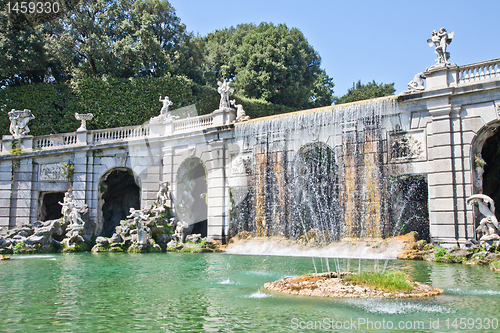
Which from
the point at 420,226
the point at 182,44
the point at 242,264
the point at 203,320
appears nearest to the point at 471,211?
the point at 420,226

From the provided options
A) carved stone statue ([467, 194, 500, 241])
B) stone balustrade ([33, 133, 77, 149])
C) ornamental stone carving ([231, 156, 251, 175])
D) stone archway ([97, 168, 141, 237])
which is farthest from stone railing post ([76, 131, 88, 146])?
carved stone statue ([467, 194, 500, 241])

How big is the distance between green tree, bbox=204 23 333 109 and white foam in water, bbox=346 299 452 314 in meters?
32.7

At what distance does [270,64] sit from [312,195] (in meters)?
20.9

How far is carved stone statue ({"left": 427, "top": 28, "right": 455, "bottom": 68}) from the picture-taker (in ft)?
58.0

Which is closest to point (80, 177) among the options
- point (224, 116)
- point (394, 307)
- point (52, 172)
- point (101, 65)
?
point (52, 172)

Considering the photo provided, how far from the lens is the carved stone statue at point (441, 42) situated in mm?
17688

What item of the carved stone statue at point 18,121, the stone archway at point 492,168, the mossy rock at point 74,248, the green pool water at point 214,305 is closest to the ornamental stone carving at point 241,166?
the mossy rock at point 74,248

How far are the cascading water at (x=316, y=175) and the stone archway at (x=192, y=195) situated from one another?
368 cm

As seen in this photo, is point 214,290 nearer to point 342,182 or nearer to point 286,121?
point 342,182

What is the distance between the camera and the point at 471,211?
647 inches

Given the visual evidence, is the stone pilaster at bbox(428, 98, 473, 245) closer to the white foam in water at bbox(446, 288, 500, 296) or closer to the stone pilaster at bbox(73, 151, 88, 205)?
the white foam in water at bbox(446, 288, 500, 296)

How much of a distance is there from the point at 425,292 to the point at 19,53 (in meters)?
30.4

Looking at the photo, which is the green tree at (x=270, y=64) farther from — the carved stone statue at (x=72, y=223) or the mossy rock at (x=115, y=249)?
the mossy rock at (x=115, y=249)

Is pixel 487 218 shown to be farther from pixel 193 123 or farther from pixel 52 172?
pixel 52 172
